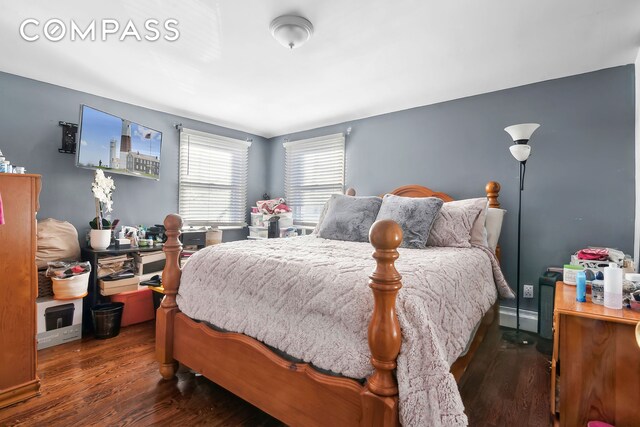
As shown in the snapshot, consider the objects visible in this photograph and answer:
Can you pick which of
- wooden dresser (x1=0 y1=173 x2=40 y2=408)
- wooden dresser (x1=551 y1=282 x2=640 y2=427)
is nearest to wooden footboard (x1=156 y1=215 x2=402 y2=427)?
wooden dresser (x1=0 y1=173 x2=40 y2=408)

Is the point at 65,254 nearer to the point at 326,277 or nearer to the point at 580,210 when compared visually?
the point at 326,277

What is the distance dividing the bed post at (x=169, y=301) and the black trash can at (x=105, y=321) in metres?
0.97

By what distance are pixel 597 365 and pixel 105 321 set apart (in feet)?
10.5

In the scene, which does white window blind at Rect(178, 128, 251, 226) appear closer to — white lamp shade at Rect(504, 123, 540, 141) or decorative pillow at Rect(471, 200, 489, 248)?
decorative pillow at Rect(471, 200, 489, 248)

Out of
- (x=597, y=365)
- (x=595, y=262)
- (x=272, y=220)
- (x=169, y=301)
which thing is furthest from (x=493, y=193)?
(x=169, y=301)

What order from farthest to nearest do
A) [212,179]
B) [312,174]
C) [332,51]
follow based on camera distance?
1. [312,174]
2. [212,179]
3. [332,51]

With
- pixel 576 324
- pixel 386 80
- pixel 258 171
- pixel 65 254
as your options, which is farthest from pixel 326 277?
pixel 258 171

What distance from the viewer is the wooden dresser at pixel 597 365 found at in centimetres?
130

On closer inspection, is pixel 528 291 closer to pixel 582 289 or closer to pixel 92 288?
pixel 582 289

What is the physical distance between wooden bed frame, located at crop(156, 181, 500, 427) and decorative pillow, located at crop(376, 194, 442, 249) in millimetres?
710

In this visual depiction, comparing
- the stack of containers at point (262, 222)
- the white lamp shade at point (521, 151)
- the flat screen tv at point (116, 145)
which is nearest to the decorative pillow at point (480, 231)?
the white lamp shade at point (521, 151)

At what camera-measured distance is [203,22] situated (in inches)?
77.5

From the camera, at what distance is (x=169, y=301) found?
1.90m

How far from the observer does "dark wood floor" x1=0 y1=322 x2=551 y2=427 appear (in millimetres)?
1555
